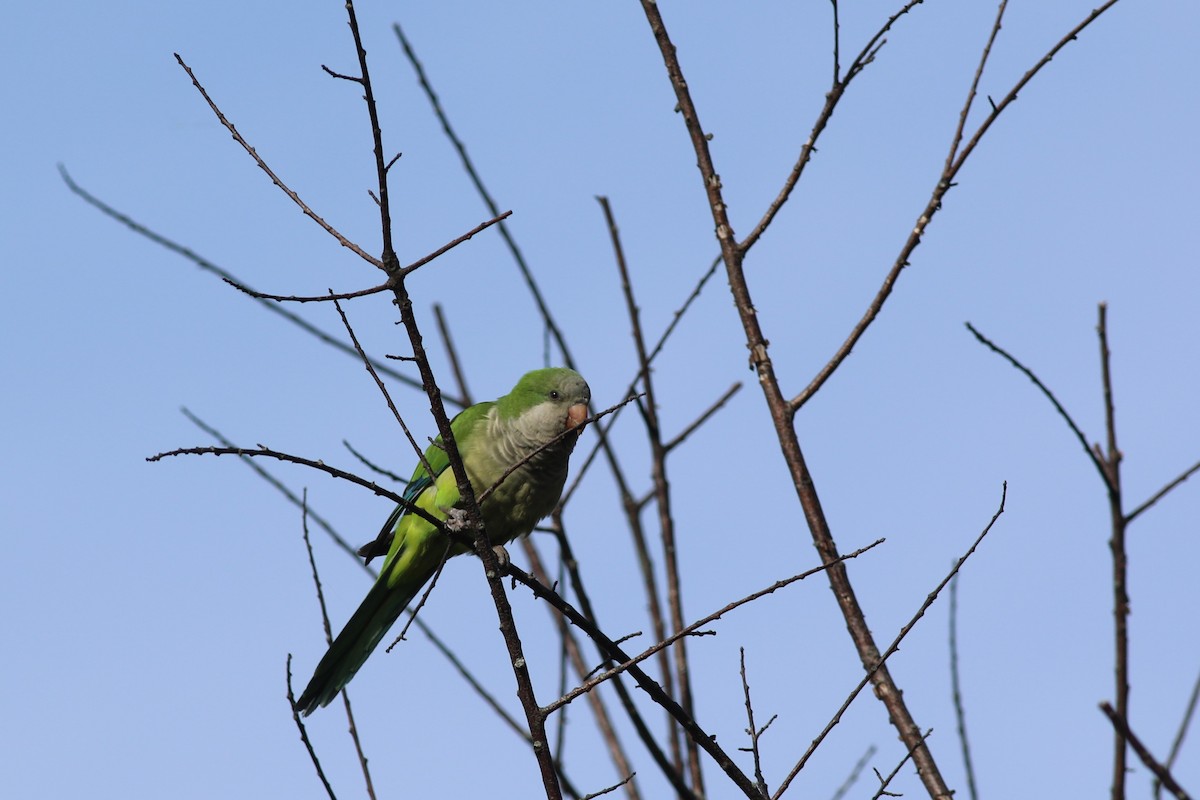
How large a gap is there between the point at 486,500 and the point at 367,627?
1.01 m

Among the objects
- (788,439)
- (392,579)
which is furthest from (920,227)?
(392,579)

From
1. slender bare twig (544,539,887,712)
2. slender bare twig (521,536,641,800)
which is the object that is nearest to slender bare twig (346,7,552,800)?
slender bare twig (544,539,887,712)

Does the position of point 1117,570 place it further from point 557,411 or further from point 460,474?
point 557,411

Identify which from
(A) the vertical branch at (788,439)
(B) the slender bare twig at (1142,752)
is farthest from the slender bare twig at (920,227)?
(B) the slender bare twig at (1142,752)

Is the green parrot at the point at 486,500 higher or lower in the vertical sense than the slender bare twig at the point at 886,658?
higher

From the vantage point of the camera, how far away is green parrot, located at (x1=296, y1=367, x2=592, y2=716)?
540 centimetres

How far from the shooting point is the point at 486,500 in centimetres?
539

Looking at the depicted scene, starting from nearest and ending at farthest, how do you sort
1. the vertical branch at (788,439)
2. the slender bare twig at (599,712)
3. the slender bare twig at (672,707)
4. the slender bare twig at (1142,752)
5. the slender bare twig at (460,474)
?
the slender bare twig at (1142,752) → the slender bare twig at (460,474) → the slender bare twig at (672,707) → the vertical branch at (788,439) → the slender bare twig at (599,712)

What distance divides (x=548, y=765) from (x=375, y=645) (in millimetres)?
3074

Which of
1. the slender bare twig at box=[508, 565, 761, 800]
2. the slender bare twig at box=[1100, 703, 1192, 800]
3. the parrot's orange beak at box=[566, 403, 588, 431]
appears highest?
the parrot's orange beak at box=[566, 403, 588, 431]

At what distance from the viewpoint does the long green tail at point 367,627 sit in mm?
5520

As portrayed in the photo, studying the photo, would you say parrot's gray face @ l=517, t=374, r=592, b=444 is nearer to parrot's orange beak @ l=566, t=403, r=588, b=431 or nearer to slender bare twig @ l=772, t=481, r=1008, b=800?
parrot's orange beak @ l=566, t=403, r=588, b=431

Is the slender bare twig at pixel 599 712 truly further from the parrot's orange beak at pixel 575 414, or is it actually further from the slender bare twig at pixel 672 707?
the slender bare twig at pixel 672 707

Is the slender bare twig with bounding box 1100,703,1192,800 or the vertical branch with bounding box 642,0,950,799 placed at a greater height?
the vertical branch with bounding box 642,0,950,799
